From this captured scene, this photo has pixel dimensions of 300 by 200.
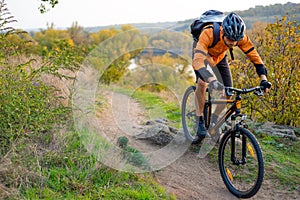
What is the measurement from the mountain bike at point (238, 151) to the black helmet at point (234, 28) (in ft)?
2.16

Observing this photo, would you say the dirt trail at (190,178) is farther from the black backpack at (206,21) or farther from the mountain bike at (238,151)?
the black backpack at (206,21)

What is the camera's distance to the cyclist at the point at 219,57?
4.39 metres

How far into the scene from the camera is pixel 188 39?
19.1 feet

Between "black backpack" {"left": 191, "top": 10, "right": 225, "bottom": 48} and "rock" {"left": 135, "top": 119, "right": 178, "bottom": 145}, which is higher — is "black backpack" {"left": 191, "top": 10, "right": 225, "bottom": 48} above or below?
above

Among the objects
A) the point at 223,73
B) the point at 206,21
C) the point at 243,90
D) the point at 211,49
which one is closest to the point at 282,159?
the point at 223,73

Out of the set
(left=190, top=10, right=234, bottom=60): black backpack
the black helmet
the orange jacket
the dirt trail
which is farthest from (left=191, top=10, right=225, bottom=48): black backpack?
the dirt trail

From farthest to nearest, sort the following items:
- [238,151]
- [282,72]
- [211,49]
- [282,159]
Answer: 1. [282,72]
2. [282,159]
3. [211,49]
4. [238,151]

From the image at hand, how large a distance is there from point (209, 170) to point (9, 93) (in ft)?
9.87

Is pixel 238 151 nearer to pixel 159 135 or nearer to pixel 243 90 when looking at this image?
pixel 243 90

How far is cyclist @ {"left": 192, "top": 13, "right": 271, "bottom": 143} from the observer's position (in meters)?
4.39

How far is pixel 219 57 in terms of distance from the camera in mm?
5176

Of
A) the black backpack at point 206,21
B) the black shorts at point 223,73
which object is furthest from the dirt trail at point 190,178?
the black backpack at point 206,21

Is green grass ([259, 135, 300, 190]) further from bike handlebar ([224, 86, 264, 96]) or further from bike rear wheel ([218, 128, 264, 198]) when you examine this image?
bike handlebar ([224, 86, 264, 96])

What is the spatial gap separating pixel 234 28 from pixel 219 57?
0.86m
